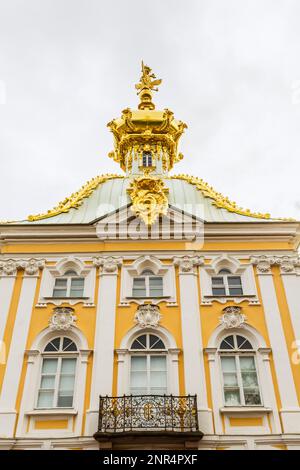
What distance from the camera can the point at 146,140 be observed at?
25156 mm

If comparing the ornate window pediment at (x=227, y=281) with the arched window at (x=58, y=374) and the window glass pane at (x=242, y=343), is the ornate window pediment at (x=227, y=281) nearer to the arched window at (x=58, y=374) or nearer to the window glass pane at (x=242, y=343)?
the window glass pane at (x=242, y=343)

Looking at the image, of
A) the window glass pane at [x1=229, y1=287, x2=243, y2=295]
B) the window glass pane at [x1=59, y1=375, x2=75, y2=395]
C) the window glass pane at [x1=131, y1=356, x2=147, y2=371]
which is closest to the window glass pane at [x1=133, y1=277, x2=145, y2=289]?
the window glass pane at [x1=131, y1=356, x2=147, y2=371]

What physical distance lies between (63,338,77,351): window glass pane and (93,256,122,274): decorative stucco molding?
286 cm

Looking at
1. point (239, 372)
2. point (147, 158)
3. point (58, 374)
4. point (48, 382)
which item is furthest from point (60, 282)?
point (147, 158)

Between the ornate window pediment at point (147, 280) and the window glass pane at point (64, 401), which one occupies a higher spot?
the ornate window pediment at point (147, 280)

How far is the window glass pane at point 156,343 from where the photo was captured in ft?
49.1

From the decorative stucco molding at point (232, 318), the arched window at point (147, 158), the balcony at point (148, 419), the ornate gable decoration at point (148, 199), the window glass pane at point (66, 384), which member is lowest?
the balcony at point (148, 419)

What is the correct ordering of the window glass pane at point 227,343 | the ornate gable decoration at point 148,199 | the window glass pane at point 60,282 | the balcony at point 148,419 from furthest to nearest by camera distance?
the ornate gable decoration at point 148,199
the window glass pane at point 60,282
the window glass pane at point 227,343
the balcony at point 148,419

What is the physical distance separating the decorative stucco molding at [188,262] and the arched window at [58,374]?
4778 millimetres

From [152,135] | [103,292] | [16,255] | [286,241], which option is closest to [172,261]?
[103,292]

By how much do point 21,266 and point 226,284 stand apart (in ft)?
25.2

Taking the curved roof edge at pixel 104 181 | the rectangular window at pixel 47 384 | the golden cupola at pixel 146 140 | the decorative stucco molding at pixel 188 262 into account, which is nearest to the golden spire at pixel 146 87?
the golden cupola at pixel 146 140

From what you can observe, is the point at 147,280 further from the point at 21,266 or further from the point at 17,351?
the point at 17,351
